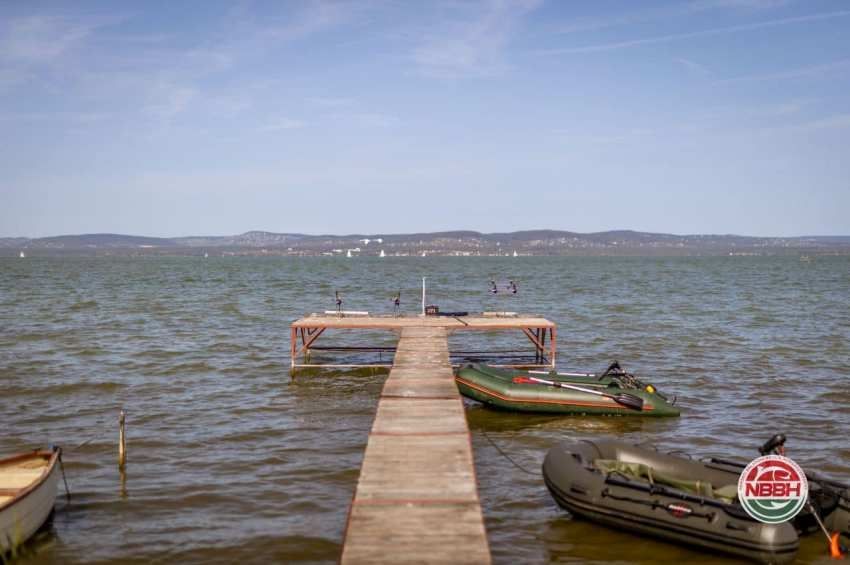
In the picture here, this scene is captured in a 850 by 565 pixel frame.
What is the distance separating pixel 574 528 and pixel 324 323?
13.0 m

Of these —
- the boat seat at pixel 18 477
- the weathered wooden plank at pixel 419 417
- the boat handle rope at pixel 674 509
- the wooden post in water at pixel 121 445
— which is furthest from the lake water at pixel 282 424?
the weathered wooden plank at pixel 419 417

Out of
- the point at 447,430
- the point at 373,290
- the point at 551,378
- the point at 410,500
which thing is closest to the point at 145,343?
the point at 551,378

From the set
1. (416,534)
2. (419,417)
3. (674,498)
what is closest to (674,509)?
(674,498)

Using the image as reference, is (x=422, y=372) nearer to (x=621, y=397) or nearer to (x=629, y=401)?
(x=621, y=397)

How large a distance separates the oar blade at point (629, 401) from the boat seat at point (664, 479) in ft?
20.3

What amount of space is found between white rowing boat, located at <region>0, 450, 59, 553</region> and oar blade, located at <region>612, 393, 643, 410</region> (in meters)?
12.6

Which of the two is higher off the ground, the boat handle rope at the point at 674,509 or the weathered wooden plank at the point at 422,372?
the weathered wooden plank at the point at 422,372

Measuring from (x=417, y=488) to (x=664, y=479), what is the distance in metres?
4.72

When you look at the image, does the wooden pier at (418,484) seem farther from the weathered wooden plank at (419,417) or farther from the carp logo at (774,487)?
the carp logo at (774,487)

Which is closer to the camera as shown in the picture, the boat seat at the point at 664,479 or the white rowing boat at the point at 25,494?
the white rowing boat at the point at 25,494

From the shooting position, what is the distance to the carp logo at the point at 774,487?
Answer: 10.1 m

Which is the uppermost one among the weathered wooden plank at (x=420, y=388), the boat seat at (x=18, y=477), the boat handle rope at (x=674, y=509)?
the weathered wooden plank at (x=420, y=388)

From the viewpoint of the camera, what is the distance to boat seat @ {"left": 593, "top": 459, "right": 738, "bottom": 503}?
38.3 feet

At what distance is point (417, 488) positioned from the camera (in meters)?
9.97
